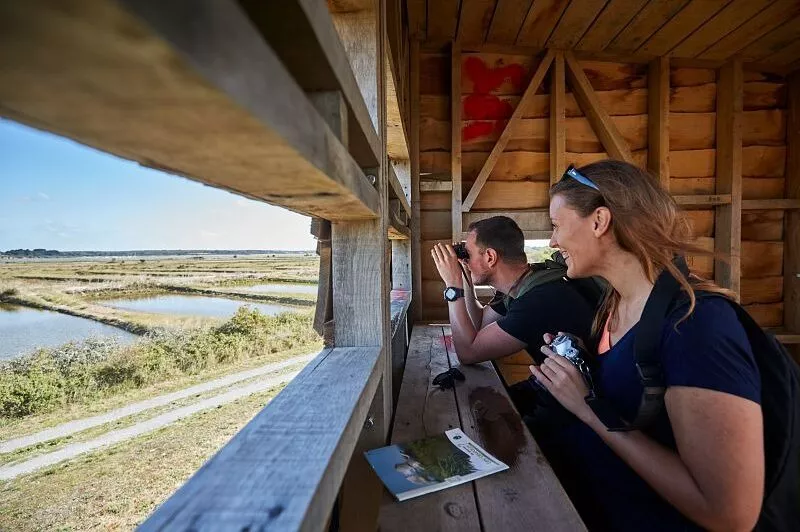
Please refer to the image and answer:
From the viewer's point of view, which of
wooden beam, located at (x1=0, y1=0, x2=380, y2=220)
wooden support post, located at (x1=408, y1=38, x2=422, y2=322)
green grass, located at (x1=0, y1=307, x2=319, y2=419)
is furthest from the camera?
green grass, located at (x1=0, y1=307, x2=319, y2=419)

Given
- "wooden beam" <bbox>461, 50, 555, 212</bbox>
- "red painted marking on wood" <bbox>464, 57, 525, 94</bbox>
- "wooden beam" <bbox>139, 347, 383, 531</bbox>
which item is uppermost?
"red painted marking on wood" <bbox>464, 57, 525, 94</bbox>

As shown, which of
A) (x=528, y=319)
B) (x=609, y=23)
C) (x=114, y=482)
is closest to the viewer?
(x=528, y=319)

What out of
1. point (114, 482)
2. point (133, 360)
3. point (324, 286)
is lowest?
point (114, 482)

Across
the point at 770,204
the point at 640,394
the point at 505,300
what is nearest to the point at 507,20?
the point at 505,300

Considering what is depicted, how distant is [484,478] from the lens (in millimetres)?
1158

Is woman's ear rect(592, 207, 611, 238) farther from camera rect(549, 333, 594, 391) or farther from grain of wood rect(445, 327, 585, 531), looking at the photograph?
grain of wood rect(445, 327, 585, 531)

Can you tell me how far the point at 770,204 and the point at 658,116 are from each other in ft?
4.15

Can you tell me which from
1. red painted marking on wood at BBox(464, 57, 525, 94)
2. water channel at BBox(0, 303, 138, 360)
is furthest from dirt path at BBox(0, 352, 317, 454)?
red painted marking on wood at BBox(464, 57, 525, 94)

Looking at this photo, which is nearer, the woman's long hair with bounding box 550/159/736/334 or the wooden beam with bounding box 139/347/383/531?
the wooden beam with bounding box 139/347/383/531

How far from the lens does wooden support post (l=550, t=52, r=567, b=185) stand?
138 inches

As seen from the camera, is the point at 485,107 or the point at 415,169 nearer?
the point at 415,169

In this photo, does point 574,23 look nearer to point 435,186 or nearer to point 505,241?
point 435,186

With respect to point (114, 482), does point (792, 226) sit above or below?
above

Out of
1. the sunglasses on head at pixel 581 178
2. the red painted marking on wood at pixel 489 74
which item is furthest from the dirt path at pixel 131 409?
the sunglasses on head at pixel 581 178
